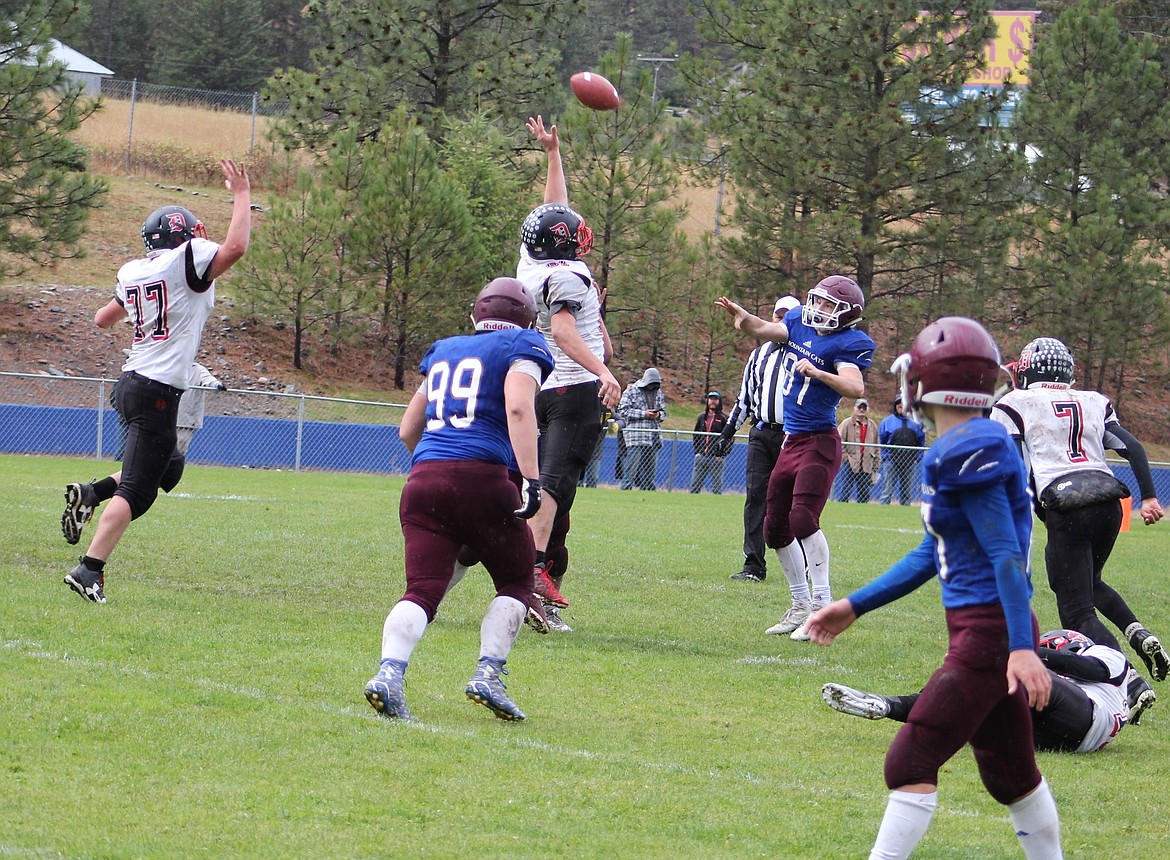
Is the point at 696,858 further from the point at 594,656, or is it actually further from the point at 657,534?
the point at 657,534

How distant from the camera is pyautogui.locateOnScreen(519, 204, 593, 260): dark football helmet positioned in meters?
7.96

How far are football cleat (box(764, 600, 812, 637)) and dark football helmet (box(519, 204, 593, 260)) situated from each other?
263cm

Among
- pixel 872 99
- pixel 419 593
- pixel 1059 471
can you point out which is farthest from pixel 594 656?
pixel 872 99

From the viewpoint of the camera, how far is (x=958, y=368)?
13.1 ft

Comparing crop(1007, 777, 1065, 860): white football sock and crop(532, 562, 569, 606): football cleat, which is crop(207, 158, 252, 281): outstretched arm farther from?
crop(1007, 777, 1065, 860): white football sock

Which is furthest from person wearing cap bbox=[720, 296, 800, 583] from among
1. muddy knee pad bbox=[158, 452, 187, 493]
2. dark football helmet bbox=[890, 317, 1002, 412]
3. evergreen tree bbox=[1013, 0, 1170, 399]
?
evergreen tree bbox=[1013, 0, 1170, 399]

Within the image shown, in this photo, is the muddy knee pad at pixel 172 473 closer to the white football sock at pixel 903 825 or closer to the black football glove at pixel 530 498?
the black football glove at pixel 530 498

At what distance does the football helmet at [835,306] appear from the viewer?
28.7 ft

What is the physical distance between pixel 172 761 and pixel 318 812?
30.0 inches

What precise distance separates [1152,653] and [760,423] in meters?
4.00

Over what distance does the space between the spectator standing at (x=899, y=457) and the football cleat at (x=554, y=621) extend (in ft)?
52.9

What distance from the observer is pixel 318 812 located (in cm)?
434

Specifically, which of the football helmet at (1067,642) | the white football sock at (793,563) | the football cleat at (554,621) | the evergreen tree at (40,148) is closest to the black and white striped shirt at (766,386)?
the white football sock at (793,563)

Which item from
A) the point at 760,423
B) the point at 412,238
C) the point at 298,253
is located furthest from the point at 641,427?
the point at 760,423
